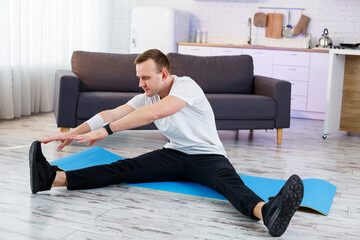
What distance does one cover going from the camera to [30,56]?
18.6ft

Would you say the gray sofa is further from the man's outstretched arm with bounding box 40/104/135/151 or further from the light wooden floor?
the man's outstretched arm with bounding box 40/104/135/151

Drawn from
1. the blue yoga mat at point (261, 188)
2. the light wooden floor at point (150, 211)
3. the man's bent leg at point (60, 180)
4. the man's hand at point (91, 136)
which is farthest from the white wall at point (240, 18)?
the man's hand at point (91, 136)

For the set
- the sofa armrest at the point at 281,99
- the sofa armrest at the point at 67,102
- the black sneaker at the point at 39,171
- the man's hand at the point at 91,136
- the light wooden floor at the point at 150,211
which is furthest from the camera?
the sofa armrest at the point at 281,99

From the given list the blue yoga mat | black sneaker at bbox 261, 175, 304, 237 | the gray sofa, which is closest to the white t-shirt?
the blue yoga mat

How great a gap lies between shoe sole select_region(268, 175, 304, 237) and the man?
176mm

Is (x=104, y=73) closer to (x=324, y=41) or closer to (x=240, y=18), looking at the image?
(x=240, y=18)

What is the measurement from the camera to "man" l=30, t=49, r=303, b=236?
8.27ft

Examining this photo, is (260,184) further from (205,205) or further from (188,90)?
(188,90)

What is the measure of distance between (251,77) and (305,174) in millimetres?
1680

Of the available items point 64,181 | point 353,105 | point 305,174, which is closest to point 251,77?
point 353,105

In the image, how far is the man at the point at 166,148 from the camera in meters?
2.52

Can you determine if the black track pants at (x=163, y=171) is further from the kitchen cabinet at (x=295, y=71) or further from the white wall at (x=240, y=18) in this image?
the white wall at (x=240, y=18)

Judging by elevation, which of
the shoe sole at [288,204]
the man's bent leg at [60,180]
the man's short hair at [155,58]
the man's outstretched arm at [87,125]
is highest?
the man's short hair at [155,58]

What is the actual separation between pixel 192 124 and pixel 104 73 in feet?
6.81
